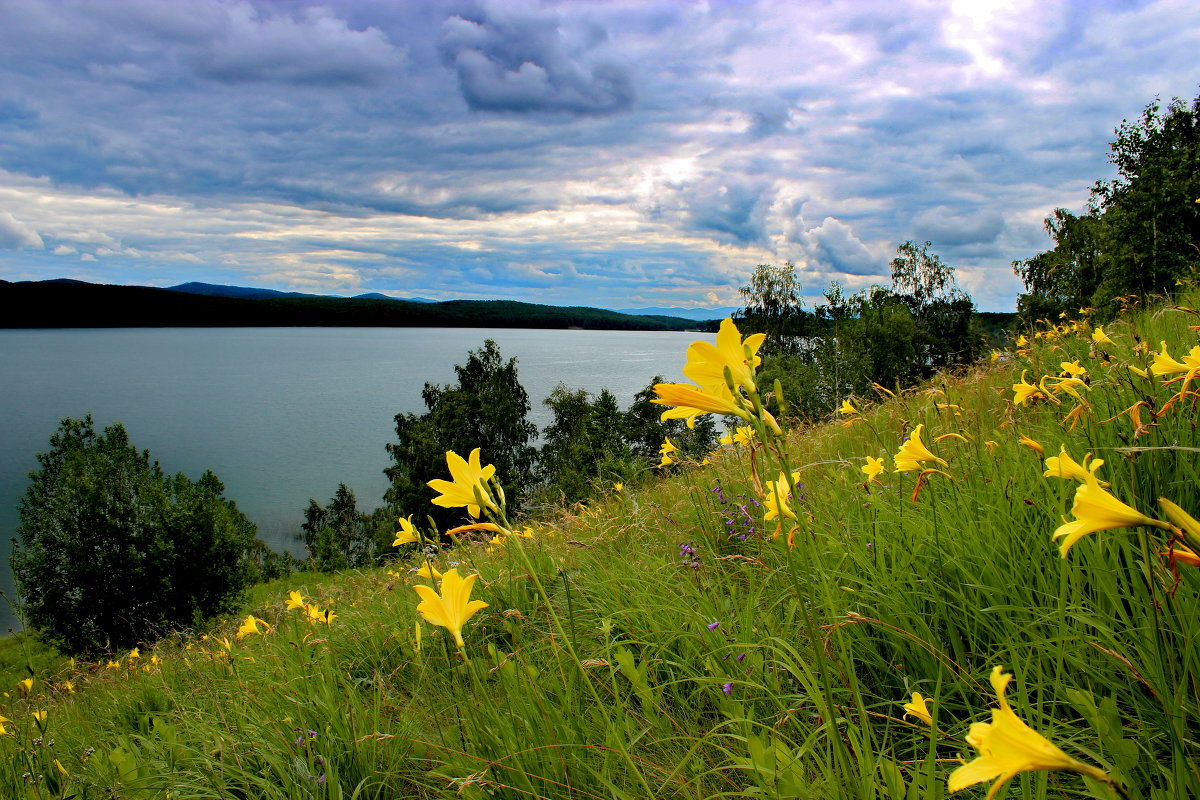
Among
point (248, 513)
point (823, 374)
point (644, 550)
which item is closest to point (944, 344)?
point (823, 374)

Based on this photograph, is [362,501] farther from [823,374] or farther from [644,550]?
[644,550]

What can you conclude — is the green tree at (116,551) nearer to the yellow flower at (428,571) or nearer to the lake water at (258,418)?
the lake water at (258,418)

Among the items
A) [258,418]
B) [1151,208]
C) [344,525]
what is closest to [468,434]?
[344,525]

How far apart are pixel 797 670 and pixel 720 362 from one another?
0.97 m

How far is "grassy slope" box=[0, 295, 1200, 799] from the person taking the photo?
1.33m

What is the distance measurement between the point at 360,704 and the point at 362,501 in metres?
65.6

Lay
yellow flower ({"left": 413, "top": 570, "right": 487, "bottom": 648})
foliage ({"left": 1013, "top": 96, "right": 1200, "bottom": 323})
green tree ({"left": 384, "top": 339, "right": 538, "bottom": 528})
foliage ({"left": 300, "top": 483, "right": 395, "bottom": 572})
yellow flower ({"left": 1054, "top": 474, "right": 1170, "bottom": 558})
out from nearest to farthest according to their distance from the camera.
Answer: yellow flower ({"left": 1054, "top": 474, "right": 1170, "bottom": 558}) → yellow flower ({"left": 413, "top": 570, "right": 487, "bottom": 648}) → foliage ({"left": 1013, "top": 96, "right": 1200, "bottom": 323}) → green tree ({"left": 384, "top": 339, "right": 538, "bottom": 528}) → foliage ({"left": 300, "top": 483, "right": 395, "bottom": 572})

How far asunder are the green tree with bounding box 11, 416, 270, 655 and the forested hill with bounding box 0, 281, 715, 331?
148m

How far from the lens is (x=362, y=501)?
6225cm

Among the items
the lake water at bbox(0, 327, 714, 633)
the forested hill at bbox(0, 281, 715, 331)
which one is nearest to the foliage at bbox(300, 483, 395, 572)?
the lake water at bbox(0, 327, 714, 633)

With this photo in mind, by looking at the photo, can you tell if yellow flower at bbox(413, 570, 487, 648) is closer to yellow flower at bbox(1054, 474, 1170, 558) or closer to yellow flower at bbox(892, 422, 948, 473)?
yellow flower at bbox(1054, 474, 1170, 558)

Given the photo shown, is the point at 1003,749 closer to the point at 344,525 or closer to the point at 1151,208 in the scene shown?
the point at 1151,208

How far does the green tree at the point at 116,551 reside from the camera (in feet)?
82.6

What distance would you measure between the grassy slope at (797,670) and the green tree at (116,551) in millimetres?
28309
